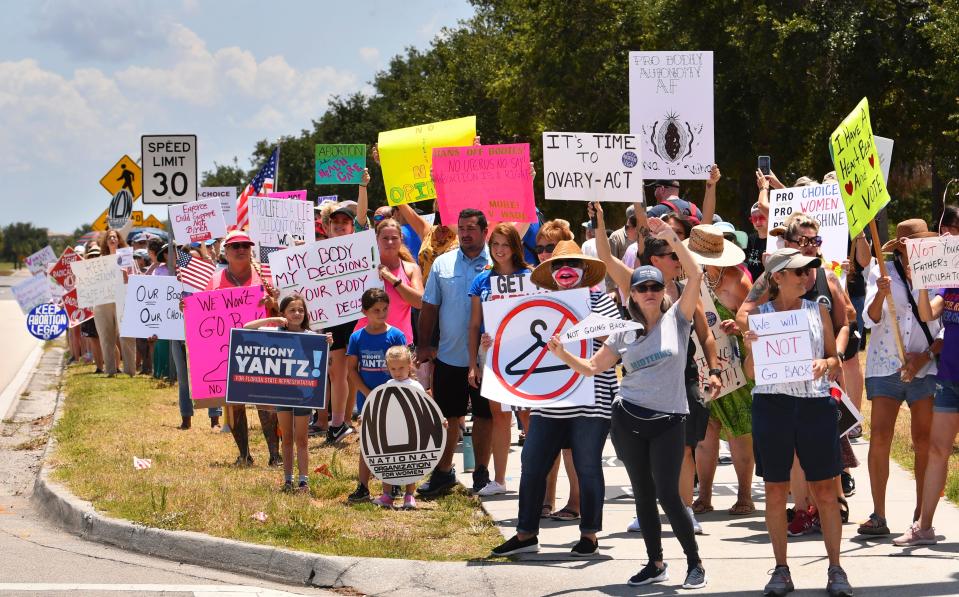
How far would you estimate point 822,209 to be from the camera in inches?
420

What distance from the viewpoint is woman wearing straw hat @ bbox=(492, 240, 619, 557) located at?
25.4 feet

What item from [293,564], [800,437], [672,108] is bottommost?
[293,564]

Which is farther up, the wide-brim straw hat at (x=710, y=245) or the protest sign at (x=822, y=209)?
the protest sign at (x=822, y=209)

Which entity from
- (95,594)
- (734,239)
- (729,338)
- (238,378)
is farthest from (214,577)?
(734,239)

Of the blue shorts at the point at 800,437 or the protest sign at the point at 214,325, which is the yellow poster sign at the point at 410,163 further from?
the blue shorts at the point at 800,437

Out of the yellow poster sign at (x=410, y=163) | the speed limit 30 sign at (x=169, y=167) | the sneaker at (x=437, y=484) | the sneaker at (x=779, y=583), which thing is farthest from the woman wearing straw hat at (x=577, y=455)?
the speed limit 30 sign at (x=169, y=167)

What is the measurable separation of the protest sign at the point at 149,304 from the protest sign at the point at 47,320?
11098 mm

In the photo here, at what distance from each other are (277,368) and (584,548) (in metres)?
3.07

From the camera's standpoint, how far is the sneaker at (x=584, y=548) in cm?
778

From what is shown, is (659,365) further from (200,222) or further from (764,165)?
(200,222)

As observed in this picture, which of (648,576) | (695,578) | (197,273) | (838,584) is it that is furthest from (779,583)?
(197,273)

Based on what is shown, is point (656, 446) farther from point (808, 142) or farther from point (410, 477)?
point (808, 142)

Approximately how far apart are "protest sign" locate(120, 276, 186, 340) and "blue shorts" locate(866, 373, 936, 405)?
8.90m

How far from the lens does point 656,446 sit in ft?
22.9
